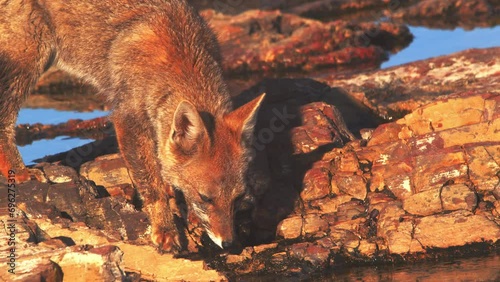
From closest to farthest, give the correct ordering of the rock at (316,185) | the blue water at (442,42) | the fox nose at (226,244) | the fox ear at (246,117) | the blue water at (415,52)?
the fox nose at (226,244) < the fox ear at (246,117) < the rock at (316,185) < the blue water at (415,52) < the blue water at (442,42)

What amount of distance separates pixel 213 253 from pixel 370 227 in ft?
5.13

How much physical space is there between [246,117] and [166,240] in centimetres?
151

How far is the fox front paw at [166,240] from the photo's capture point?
9.15 metres

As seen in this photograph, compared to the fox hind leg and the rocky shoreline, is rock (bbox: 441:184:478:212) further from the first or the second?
the fox hind leg

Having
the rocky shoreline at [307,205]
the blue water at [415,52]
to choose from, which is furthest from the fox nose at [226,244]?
the blue water at [415,52]

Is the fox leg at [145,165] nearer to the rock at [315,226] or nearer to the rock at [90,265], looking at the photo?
the rock at [90,265]

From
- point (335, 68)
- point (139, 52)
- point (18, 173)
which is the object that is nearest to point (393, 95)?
point (335, 68)

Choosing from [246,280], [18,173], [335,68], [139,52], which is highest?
[335,68]

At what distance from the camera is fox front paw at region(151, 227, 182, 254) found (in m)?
9.15

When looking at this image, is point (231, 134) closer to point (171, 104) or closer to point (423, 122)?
point (171, 104)

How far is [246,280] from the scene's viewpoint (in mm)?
8562

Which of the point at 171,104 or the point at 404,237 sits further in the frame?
the point at 171,104

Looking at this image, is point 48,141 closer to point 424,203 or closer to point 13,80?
point 13,80

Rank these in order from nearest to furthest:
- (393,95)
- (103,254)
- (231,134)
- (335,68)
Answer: (103,254) → (231,134) → (393,95) → (335,68)
